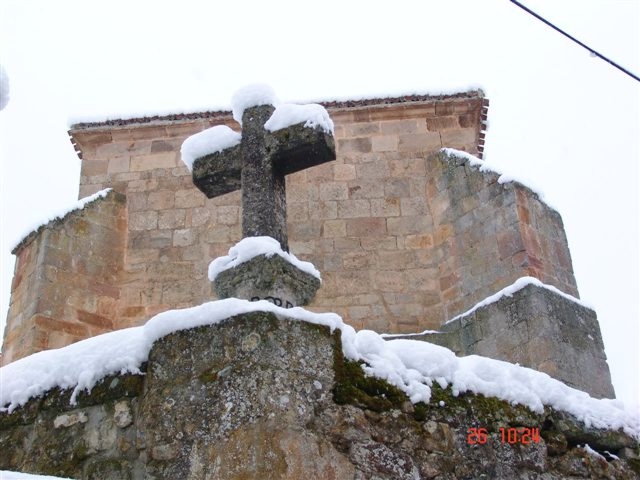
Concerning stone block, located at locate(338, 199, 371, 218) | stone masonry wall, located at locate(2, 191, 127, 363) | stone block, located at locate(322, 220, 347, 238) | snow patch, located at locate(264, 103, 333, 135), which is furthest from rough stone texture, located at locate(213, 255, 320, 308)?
stone block, located at locate(338, 199, 371, 218)

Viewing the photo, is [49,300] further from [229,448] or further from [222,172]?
[229,448]

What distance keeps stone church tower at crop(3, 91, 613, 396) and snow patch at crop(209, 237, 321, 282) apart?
9.99 ft

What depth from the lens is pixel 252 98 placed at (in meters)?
5.02

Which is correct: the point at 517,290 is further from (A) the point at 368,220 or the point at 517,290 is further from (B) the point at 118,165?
(B) the point at 118,165

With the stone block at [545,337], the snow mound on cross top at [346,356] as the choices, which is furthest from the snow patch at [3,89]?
the stone block at [545,337]

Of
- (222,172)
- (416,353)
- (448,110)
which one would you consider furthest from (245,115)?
(448,110)

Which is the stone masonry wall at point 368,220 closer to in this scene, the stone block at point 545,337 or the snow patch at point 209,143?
the stone block at point 545,337

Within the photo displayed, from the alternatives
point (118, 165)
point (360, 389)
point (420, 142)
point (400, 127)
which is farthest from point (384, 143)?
point (360, 389)

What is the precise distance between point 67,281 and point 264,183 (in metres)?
3.74

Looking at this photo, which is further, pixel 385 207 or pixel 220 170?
pixel 385 207

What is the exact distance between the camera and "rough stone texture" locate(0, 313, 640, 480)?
127 inches

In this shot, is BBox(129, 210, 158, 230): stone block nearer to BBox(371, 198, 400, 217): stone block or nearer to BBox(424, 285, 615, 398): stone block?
BBox(371, 198, 400, 217): stone block

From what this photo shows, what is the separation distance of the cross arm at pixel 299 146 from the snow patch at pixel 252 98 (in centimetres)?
31
